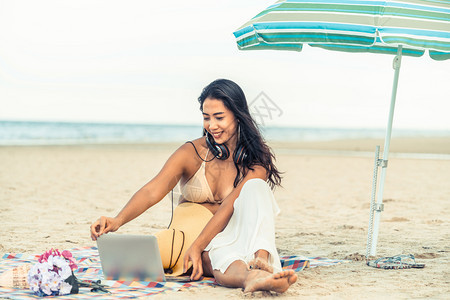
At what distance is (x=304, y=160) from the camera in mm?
17047

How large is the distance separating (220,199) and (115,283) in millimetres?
841

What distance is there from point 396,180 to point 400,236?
243 inches

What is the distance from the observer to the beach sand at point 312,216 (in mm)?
3619

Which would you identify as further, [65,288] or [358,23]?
[358,23]

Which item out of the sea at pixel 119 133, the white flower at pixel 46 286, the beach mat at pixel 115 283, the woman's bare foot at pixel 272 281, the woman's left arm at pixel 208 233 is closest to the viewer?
the woman's bare foot at pixel 272 281

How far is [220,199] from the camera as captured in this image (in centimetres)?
377

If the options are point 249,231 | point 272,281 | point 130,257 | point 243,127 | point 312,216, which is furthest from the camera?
point 312,216

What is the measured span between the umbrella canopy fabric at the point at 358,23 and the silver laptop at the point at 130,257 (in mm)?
1582

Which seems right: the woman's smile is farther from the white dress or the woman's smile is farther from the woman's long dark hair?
the white dress

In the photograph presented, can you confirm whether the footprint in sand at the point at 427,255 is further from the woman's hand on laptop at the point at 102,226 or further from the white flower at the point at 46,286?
the white flower at the point at 46,286

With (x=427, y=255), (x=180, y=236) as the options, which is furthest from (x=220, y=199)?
(x=427, y=255)

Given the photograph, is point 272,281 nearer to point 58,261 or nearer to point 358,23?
point 58,261

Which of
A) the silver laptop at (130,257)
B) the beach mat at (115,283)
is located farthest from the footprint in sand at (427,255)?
the silver laptop at (130,257)

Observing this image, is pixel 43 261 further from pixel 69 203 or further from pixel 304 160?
pixel 304 160
